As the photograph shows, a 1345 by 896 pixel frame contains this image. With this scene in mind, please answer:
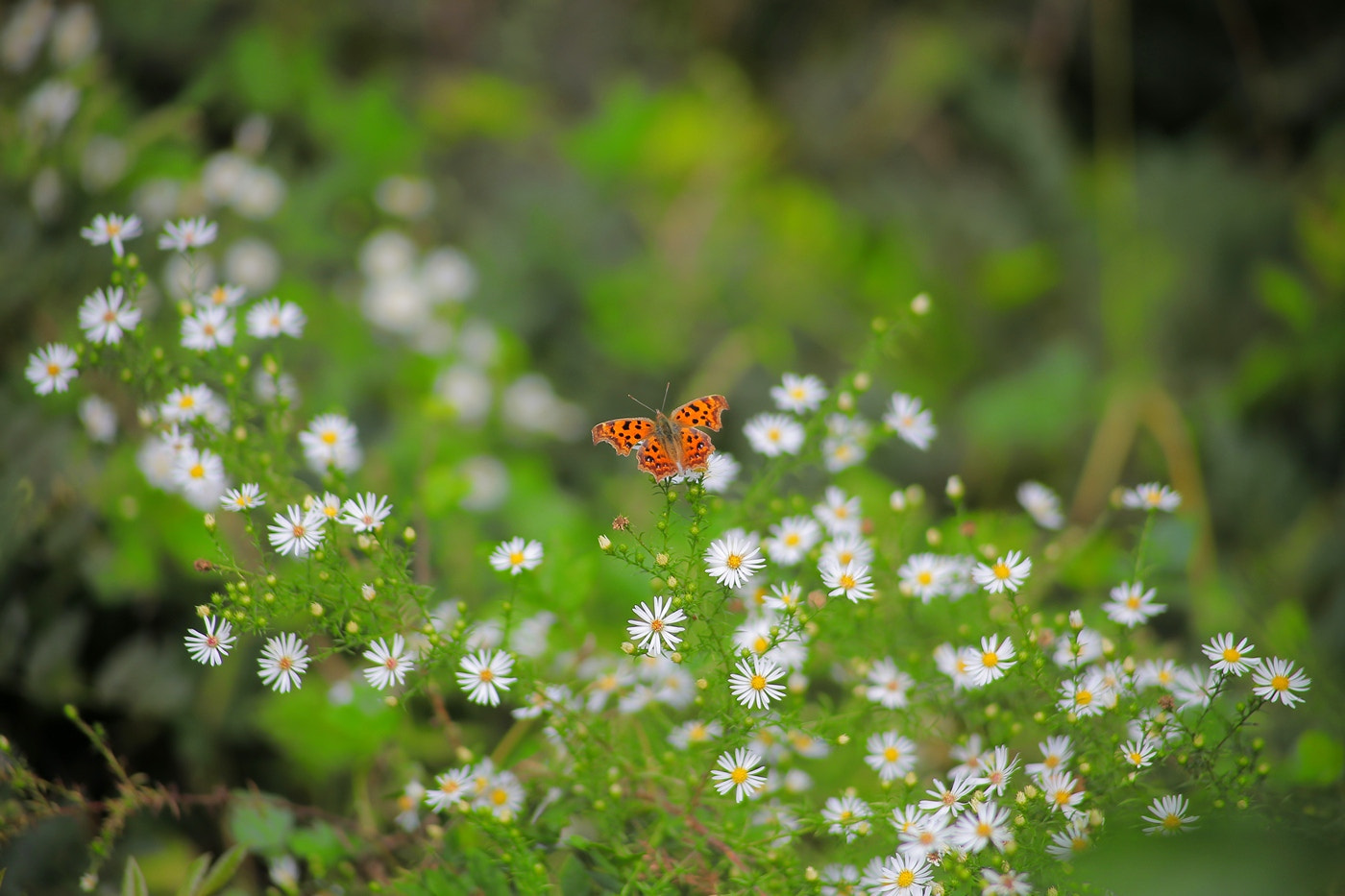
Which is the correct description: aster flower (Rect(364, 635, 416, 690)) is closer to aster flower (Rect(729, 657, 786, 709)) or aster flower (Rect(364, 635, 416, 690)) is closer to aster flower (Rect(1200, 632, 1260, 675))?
aster flower (Rect(729, 657, 786, 709))

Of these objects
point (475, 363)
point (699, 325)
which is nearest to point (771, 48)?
point (699, 325)

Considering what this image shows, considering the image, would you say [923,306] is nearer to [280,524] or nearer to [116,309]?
[280,524]

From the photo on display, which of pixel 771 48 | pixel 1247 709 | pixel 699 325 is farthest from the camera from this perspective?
pixel 771 48

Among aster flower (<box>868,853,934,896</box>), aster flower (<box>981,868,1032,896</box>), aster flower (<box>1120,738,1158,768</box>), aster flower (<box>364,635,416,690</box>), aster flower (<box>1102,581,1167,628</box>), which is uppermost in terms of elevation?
aster flower (<box>1102,581,1167,628</box>)

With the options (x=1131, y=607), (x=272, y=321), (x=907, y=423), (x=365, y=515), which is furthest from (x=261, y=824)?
(x=1131, y=607)

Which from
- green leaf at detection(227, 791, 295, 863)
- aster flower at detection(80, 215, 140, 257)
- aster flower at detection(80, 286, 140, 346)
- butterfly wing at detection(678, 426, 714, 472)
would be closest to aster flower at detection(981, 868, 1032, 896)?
butterfly wing at detection(678, 426, 714, 472)

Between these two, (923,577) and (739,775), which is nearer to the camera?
(739,775)

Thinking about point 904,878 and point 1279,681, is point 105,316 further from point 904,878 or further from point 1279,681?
point 1279,681
